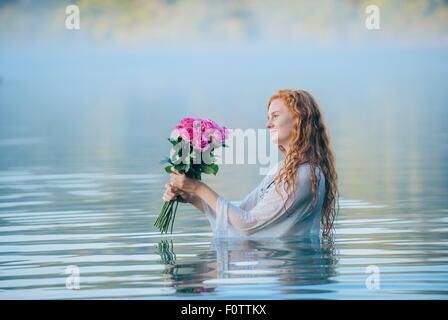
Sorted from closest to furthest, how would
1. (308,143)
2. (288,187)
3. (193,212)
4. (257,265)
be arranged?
1. (257,265)
2. (288,187)
3. (308,143)
4. (193,212)

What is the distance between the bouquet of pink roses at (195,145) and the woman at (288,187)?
7 cm

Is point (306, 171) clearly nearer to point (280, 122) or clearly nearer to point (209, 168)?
point (280, 122)

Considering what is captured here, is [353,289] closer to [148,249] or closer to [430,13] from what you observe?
[148,249]

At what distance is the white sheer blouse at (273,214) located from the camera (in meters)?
7.90

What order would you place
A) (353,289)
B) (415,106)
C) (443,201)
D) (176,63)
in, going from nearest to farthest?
(353,289) < (443,201) < (415,106) < (176,63)

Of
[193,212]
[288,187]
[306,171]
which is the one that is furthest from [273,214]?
[193,212]

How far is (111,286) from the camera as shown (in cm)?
694

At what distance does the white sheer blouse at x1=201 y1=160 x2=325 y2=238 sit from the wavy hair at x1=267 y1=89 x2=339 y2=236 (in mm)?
43

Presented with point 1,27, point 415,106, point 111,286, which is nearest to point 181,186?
point 111,286

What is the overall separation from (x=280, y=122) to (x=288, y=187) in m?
0.38

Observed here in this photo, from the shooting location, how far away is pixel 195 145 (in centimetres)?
793

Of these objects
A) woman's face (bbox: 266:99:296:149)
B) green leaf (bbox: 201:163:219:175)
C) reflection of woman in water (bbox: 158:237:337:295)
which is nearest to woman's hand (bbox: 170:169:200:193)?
green leaf (bbox: 201:163:219:175)

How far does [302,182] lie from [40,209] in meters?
2.82
